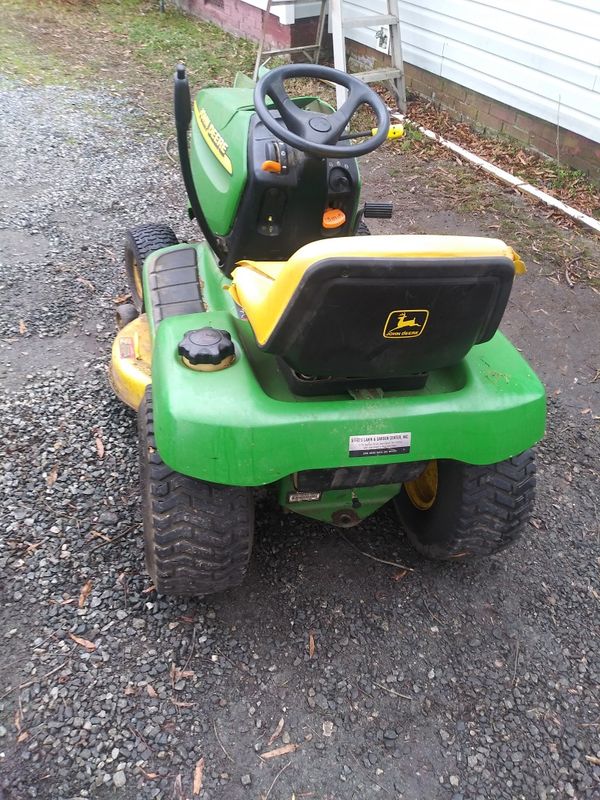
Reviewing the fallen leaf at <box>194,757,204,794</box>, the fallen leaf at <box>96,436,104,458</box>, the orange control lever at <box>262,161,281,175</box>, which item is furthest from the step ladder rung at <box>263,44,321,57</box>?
the fallen leaf at <box>194,757,204,794</box>

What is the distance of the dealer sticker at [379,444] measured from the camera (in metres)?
1.81

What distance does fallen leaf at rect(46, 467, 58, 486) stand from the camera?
266 centimetres

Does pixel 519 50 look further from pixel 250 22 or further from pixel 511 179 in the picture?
pixel 250 22

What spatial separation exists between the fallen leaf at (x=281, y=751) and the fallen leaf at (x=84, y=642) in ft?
2.04

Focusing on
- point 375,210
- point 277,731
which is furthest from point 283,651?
point 375,210

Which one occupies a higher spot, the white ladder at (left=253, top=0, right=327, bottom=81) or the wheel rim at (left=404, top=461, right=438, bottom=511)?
the white ladder at (left=253, top=0, right=327, bottom=81)

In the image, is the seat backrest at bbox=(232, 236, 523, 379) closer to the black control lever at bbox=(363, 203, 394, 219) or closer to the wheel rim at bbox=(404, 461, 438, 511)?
the wheel rim at bbox=(404, 461, 438, 511)

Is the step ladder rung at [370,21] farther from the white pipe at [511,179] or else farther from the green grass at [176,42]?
the green grass at [176,42]

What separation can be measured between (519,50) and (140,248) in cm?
384

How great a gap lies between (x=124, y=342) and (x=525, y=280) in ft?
8.38

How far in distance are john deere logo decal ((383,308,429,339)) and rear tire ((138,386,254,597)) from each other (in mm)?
667

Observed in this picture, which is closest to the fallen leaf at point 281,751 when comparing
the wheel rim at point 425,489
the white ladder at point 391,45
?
the wheel rim at point 425,489

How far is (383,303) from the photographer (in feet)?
5.15

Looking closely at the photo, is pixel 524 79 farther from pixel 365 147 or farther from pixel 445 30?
pixel 365 147
